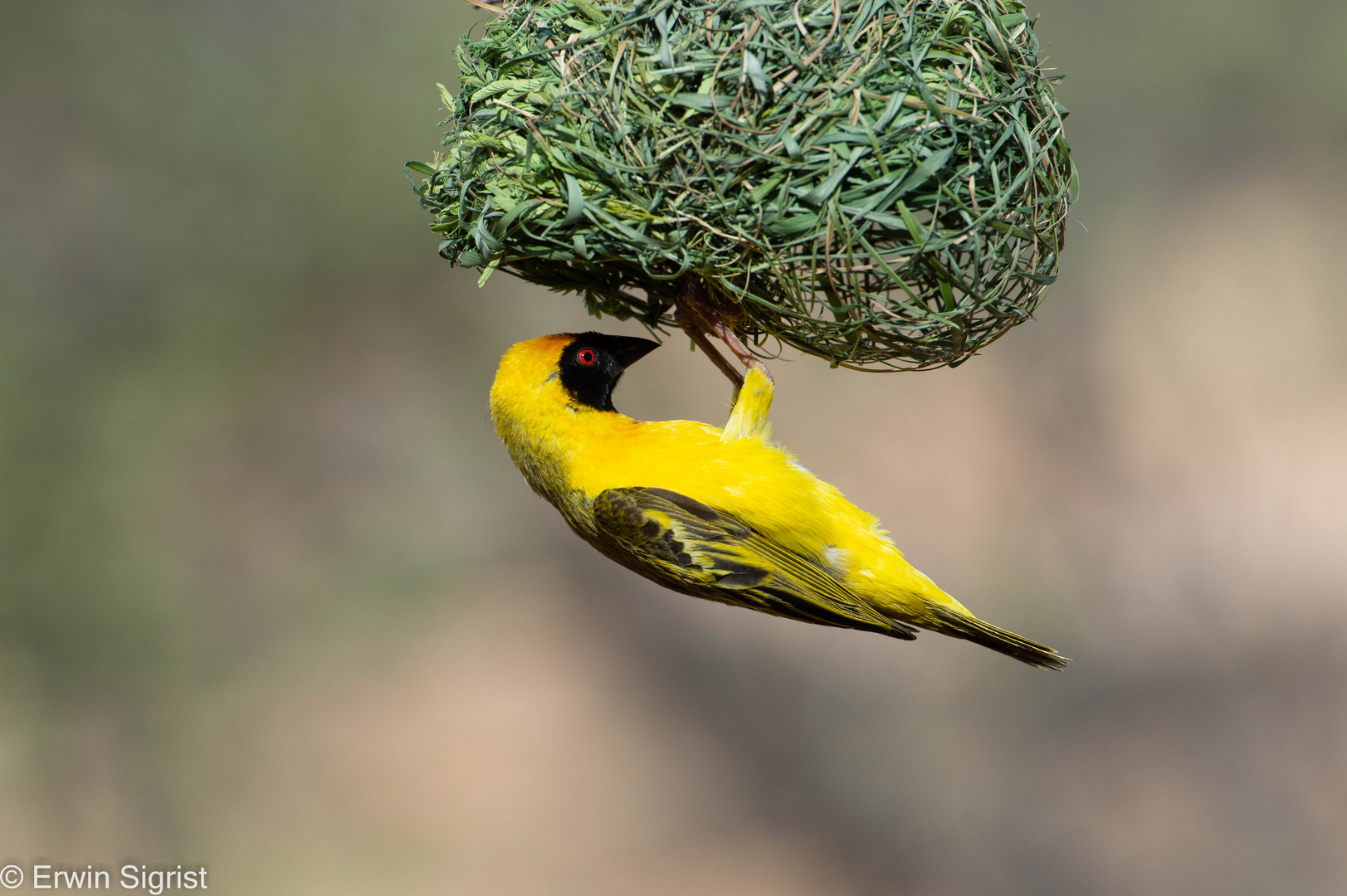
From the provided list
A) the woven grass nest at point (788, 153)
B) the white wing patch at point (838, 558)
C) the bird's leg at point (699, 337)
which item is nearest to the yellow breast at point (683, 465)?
the white wing patch at point (838, 558)

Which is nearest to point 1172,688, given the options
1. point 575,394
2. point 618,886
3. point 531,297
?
point 618,886

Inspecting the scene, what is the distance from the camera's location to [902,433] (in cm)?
635

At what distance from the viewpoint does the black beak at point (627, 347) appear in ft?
7.95

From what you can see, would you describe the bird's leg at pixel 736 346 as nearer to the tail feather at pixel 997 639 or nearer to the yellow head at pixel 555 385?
the yellow head at pixel 555 385

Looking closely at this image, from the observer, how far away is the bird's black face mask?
2393 millimetres

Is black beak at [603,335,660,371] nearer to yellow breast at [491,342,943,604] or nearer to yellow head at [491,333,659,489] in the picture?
yellow head at [491,333,659,489]

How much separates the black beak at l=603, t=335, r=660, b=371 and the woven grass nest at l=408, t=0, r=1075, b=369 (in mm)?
Result: 386

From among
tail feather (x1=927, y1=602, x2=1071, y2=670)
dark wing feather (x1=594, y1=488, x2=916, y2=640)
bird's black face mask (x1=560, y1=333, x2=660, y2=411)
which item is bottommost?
tail feather (x1=927, y1=602, x2=1071, y2=670)

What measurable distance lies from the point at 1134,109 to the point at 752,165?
5396 mm

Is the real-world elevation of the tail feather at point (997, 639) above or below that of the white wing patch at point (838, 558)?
below

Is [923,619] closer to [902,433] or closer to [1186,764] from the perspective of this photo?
[902,433]

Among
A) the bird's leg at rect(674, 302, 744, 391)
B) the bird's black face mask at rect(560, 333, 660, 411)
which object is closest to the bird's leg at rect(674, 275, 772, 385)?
the bird's leg at rect(674, 302, 744, 391)

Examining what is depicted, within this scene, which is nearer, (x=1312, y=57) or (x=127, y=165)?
(x=127, y=165)

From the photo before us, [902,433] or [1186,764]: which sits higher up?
[902,433]
